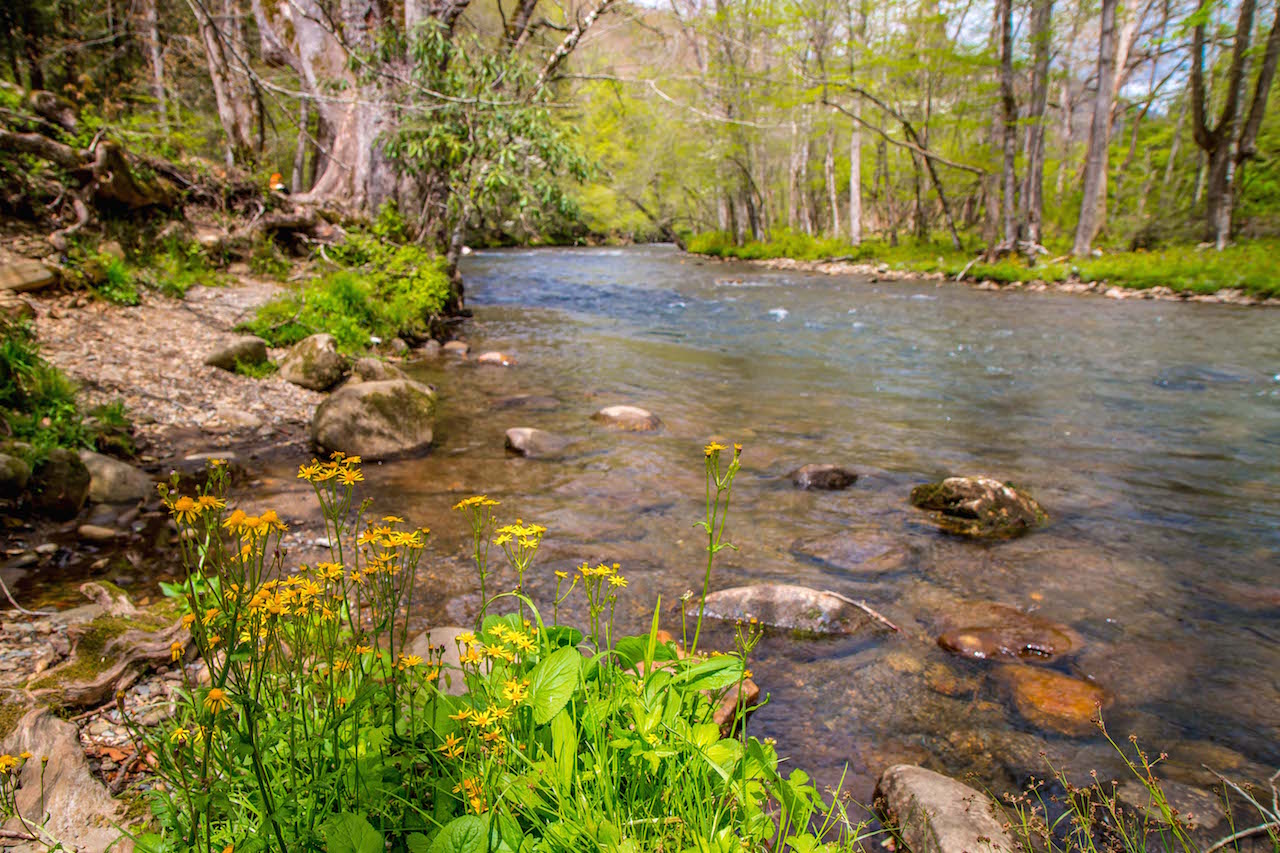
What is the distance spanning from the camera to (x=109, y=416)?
206 inches

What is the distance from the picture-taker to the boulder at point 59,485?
4.09m

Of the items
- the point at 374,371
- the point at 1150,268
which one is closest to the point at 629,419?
the point at 374,371

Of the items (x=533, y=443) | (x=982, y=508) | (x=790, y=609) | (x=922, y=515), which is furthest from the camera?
(x=533, y=443)

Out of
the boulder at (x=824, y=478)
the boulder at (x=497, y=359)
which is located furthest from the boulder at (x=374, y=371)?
the boulder at (x=824, y=478)

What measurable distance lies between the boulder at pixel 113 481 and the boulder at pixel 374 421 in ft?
4.80

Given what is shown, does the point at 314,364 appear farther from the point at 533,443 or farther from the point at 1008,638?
the point at 1008,638

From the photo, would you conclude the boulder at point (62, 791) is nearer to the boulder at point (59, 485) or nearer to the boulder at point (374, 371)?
the boulder at point (59, 485)

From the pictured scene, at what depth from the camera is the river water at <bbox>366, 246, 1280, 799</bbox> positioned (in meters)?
3.02

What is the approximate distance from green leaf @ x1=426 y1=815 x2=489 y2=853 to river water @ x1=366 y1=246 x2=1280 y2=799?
182 cm

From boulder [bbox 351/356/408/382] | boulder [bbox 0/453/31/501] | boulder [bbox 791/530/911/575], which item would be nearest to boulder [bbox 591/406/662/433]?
boulder [bbox 351/356/408/382]

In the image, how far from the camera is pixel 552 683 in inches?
62.7

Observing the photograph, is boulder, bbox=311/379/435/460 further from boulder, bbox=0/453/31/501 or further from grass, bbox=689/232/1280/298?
grass, bbox=689/232/1280/298

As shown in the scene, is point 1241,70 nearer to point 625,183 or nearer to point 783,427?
point 783,427

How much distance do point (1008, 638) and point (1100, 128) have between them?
66.6 ft
